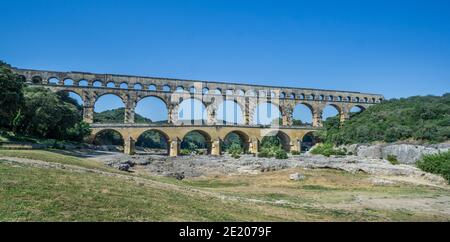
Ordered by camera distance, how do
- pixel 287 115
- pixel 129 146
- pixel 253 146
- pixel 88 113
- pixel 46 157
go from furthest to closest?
pixel 287 115
pixel 253 146
pixel 88 113
pixel 129 146
pixel 46 157

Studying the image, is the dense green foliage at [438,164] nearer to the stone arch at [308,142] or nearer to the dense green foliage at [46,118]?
the stone arch at [308,142]

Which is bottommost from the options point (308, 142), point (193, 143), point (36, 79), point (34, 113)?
point (193, 143)

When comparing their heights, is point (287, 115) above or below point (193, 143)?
above

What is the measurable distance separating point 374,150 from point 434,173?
1629 cm

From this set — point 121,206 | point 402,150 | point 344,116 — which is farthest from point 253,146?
point 121,206

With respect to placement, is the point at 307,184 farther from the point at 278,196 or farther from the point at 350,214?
the point at 350,214

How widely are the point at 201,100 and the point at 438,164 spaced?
38.7 meters

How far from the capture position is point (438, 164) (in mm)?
28000

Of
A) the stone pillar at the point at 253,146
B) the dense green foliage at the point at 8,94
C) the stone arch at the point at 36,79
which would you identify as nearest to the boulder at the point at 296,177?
the dense green foliage at the point at 8,94

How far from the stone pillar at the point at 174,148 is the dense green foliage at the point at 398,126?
78.5 feet

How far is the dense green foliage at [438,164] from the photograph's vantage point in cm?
2642

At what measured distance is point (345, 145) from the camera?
174ft

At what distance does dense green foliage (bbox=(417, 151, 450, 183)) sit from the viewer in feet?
86.7

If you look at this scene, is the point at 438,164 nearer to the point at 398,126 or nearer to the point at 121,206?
the point at 398,126
